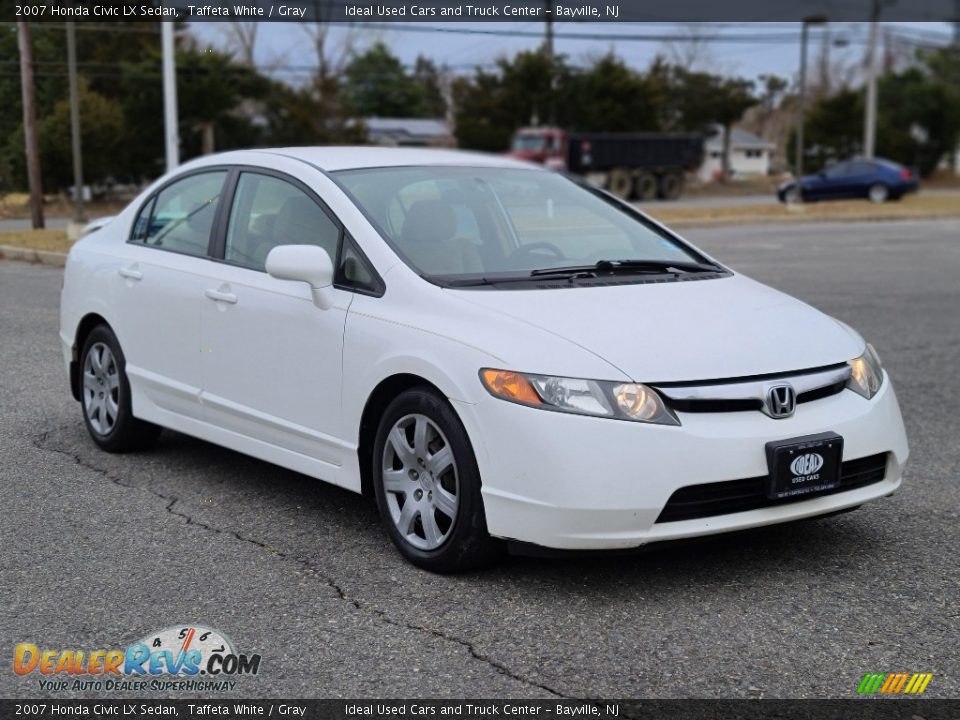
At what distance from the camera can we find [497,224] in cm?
545

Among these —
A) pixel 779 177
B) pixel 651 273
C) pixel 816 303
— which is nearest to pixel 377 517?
pixel 651 273

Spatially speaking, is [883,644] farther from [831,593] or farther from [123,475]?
[123,475]

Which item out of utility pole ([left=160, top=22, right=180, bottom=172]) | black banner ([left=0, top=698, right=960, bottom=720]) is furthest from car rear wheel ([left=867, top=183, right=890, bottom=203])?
black banner ([left=0, top=698, right=960, bottom=720])

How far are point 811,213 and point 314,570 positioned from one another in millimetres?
30544

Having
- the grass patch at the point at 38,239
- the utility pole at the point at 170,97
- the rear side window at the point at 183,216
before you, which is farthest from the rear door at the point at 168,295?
the utility pole at the point at 170,97

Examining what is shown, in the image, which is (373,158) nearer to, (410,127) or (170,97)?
(170,97)

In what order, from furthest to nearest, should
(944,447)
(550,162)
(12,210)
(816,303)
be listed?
→ (550,162), (12,210), (816,303), (944,447)

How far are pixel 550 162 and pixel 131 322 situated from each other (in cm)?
3955

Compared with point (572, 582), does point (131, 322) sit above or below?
above

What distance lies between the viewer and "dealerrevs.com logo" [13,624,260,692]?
3611mm

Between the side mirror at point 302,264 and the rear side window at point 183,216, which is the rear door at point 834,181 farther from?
the side mirror at point 302,264

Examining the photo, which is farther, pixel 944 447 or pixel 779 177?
pixel 779 177

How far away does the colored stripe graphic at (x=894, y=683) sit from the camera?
140 inches

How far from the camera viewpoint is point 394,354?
4.61 metres
